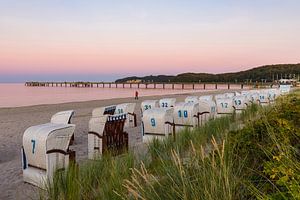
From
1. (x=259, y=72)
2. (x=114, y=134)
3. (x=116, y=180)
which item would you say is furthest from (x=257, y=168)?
(x=259, y=72)

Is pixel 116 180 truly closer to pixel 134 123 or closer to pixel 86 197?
pixel 86 197

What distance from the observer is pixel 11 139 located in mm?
12172

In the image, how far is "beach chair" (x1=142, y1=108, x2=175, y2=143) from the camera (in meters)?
8.68

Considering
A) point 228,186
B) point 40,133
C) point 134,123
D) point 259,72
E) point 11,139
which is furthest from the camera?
point 259,72

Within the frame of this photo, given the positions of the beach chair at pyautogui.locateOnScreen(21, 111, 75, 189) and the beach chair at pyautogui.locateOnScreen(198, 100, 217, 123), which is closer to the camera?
the beach chair at pyautogui.locateOnScreen(21, 111, 75, 189)

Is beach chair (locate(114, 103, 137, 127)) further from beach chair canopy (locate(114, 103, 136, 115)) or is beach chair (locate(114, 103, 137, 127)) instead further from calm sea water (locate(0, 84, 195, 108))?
calm sea water (locate(0, 84, 195, 108))

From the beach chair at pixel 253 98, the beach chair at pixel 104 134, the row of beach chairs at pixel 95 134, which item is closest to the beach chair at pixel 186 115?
the row of beach chairs at pixel 95 134

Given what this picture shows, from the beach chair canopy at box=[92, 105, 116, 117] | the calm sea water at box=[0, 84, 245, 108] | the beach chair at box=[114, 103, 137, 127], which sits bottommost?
the calm sea water at box=[0, 84, 245, 108]

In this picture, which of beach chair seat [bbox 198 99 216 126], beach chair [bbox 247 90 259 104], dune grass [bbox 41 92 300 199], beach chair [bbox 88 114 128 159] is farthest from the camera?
beach chair [bbox 247 90 259 104]

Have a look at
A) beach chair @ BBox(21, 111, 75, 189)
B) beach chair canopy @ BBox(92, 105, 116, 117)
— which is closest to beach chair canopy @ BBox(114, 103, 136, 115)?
beach chair canopy @ BBox(92, 105, 116, 117)

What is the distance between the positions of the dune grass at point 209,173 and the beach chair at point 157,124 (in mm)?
A: 2487

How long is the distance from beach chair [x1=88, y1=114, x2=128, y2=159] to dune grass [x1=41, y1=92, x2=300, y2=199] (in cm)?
188

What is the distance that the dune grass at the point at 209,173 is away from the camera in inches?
115

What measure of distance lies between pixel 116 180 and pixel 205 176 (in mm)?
1287
